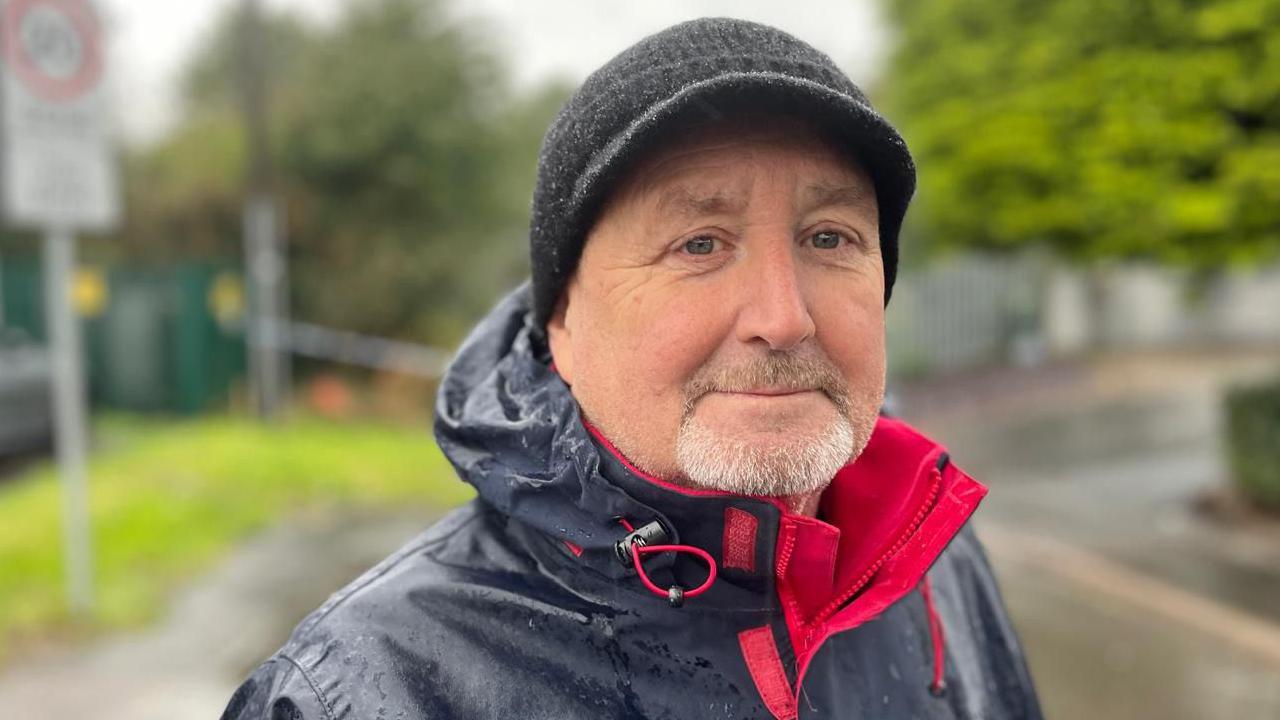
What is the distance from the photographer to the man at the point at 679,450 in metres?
1.36

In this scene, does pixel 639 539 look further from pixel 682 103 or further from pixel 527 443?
pixel 682 103

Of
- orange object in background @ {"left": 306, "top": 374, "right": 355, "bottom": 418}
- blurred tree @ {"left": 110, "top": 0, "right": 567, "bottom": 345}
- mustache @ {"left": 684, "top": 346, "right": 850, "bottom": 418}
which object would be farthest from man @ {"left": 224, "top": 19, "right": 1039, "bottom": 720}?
blurred tree @ {"left": 110, "top": 0, "right": 567, "bottom": 345}

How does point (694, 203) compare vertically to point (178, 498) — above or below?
above

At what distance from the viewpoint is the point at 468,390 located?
1.69 m

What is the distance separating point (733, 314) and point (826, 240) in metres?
0.19

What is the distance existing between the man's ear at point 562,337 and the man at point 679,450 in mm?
83

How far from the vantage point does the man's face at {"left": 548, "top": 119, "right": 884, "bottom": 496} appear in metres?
1.39

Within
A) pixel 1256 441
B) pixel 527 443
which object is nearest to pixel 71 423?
pixel 527 443

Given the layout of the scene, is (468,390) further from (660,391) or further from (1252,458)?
(1252,458)

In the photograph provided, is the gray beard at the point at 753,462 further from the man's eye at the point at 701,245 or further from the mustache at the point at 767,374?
the man's eye at the point at 701,245

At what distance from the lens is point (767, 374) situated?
1.39 m

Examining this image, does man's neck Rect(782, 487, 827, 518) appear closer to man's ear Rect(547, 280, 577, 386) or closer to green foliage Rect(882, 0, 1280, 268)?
man's ear Rect(547, 280, 577, 386)

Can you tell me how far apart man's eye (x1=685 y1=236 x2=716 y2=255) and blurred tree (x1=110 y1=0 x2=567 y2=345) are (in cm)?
1336

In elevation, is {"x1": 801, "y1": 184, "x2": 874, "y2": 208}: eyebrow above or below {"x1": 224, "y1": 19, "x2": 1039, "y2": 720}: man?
above
